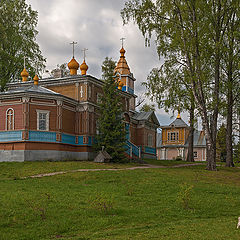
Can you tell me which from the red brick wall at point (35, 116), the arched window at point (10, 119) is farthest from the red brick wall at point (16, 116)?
the red brick wall at point (35, 116)

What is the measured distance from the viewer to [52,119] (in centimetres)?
2583

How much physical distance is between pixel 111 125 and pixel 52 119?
4223 millimetres

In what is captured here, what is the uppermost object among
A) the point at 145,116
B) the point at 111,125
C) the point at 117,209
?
the point at 145,116

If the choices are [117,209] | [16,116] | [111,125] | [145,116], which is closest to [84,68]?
[111,125]

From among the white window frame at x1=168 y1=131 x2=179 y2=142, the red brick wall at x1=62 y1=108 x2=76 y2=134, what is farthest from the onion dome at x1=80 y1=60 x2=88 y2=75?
the white window frame at x1=168 y1=131 x2=179 y2=142

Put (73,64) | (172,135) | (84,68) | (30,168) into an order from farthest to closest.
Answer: (172,135)
(73,64)
(84,68)
(30,168)

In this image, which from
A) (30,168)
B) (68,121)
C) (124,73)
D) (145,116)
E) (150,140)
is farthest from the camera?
(124,73)

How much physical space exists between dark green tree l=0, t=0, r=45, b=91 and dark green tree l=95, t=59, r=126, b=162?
11633mm

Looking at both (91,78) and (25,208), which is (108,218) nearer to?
(25,208)

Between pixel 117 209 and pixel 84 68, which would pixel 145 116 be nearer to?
pixel 84 68

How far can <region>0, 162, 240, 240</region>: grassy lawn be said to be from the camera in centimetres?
836

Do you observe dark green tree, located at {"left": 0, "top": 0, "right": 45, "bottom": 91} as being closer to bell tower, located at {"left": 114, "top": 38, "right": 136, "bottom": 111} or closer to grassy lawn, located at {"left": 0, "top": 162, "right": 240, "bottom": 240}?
bell tower, located at {"left": 114, "top": 38, "right": 136, "bottom": 111}

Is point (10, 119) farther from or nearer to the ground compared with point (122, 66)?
nearer to the ground

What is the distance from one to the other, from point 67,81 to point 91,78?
2039 millimetres
